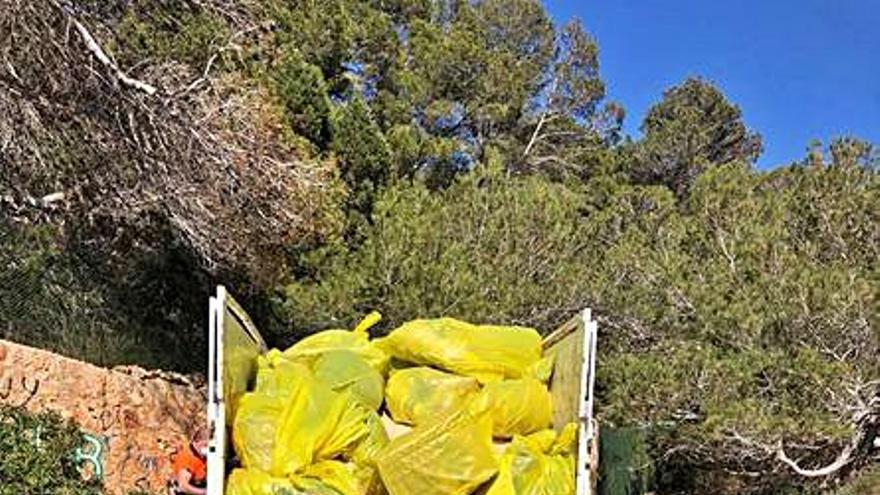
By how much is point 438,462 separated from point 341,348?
5.52 ft

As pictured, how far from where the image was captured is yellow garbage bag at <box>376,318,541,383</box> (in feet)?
22.2

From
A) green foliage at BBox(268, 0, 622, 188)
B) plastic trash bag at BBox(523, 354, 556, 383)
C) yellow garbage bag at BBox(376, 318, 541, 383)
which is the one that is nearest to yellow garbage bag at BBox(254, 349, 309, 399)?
yellow garbage bag at BBox(376, 318, 541, 383)

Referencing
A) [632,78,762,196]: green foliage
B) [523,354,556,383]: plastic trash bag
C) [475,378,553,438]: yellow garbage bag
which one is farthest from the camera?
[632,78,762,196]: green foliage

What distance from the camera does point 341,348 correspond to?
709 cm

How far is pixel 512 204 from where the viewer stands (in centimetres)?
938

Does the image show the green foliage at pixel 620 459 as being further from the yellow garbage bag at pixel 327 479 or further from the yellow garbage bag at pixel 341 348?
the yellow garbage bag at pixel 327 479

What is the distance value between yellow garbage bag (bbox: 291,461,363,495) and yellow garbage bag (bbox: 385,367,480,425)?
789mm

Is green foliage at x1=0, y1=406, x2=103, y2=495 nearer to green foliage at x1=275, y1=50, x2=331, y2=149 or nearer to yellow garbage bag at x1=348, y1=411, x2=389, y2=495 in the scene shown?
yellow garbage bag at x1=348, y1=411, x2=389, y2=495

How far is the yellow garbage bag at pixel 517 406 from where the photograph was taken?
6.33m

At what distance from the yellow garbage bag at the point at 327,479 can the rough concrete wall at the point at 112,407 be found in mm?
1313

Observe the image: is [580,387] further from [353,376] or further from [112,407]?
[112,407]

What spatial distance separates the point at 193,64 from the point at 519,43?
12102 millimetres

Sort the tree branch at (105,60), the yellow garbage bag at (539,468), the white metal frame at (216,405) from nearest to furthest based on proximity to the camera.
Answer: the white metal frame at (216,405), the yellow garbage bag at (539,468), the tree branch at (105,60)

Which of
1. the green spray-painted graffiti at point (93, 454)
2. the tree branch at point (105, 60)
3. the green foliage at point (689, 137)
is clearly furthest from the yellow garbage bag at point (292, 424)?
the green foliage at point (689, 137)
